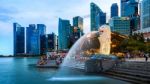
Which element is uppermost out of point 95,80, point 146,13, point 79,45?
point 146,13

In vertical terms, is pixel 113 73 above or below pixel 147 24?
below

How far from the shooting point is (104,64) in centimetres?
3609

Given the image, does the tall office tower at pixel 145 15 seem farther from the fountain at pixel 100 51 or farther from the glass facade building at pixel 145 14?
the fountain at pixel 100 51

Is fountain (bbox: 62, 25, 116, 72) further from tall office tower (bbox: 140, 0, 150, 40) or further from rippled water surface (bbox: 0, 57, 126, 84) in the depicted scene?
tall office tower (bbox: 140, 0, 150, 40)

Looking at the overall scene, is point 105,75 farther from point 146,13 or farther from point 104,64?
point 146,13

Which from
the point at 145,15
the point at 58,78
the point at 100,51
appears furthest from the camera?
the point at 145,15

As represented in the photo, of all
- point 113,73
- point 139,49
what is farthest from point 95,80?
point 139,49

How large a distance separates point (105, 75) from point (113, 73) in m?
1.21

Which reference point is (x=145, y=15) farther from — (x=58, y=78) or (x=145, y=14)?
(x=58, y=78)

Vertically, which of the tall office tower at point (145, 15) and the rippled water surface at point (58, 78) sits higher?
the tall office tower at point (145, 15)

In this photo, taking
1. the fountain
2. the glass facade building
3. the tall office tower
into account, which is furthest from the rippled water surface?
the glass facade building

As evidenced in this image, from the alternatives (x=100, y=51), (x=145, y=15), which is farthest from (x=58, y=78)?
(x=145, y=15)

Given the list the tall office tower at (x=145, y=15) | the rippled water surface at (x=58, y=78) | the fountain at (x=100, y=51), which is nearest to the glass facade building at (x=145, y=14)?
the tall office tower at (x=145, y=15)

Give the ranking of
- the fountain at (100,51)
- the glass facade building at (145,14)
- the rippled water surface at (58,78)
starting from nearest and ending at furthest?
the rippled water surface at (58,78) < the fountain at (100,51) < the glass facade building at (145,14)
